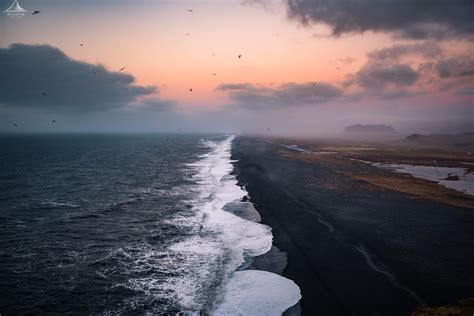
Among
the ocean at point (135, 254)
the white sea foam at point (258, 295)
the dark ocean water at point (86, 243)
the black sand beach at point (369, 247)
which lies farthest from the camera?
the dark ocean water at point (86, 243)

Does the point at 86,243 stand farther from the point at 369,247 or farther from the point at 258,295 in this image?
the point at 369,247

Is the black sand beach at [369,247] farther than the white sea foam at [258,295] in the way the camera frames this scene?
Yes

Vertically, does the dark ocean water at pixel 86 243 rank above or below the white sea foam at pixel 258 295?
below

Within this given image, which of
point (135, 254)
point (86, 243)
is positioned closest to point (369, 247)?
point (135, 254)

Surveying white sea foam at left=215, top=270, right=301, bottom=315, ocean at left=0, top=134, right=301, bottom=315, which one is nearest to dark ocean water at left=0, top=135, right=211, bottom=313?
ocean at left=0, top=134, right=301, bottom=315

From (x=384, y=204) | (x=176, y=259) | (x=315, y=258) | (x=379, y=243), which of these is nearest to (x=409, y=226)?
(x=379, y=243)

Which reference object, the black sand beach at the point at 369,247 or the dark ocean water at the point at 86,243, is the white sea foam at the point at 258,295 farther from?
the dark ocean water at the point at 86,243

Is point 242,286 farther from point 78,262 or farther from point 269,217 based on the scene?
point 269,217

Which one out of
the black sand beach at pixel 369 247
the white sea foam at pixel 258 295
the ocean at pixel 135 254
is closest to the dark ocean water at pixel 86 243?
the ocean at pixel 135 254

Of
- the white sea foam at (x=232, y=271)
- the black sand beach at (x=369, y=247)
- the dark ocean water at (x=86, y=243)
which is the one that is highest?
the black sand beach at (x=369, y=247)
